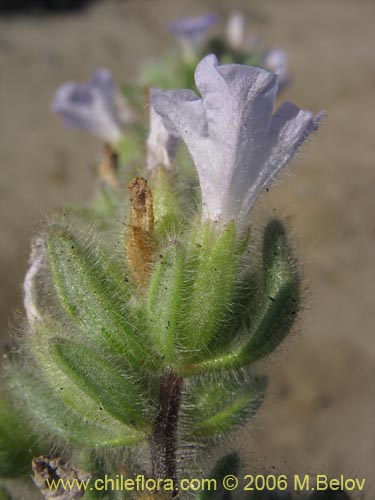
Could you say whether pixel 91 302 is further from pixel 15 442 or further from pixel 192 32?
pixel 192 32

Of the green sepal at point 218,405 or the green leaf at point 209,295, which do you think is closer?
the green leaf at point 209,295

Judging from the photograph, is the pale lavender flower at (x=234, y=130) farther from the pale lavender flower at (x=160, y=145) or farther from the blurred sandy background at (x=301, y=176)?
the pale lavender flower at (x=160, y=145)

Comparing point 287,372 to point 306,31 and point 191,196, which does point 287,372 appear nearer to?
point 191,196

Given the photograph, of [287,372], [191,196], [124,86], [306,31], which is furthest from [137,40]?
[191,196]

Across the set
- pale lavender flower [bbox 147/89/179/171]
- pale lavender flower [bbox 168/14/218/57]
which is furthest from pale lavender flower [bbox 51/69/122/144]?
pale lavender flower [bbox 147/89/179/171]

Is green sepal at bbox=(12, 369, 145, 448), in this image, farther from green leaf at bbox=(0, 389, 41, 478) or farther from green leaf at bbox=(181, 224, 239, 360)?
green leaf at bbox=(181, 224, 239, 360)

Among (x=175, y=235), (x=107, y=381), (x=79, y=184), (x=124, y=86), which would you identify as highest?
(x=79, y=184)

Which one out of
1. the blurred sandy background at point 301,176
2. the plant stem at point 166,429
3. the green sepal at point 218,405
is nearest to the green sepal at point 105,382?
the plant stem at point 166,429
